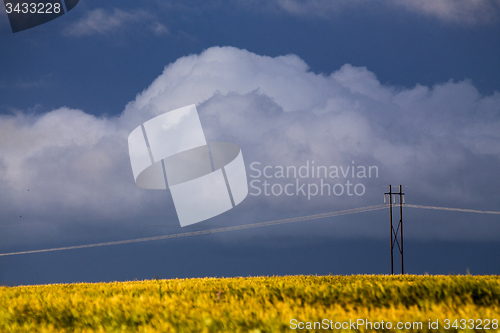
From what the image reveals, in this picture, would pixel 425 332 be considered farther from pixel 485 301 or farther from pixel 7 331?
pixel 7 331

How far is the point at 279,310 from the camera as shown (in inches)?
246

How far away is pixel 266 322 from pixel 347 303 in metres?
2.12

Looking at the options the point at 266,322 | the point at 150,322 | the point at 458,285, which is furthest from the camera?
the point at 458,285

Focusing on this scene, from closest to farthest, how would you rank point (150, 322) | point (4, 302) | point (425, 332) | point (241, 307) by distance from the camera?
point (425, 332) < point (150, 322) < point (241, 307) < point (4, 302)

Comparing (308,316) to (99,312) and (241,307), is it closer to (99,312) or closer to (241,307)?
(241,307)

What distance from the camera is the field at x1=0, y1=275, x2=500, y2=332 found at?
5305mm

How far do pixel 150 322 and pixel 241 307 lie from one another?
143cm

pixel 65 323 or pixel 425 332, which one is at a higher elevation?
pixel 425 332

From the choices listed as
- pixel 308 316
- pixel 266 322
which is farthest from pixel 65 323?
pixel 308 316

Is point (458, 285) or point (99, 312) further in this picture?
point (458, 285)

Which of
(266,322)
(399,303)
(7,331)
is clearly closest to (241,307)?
(266,322)

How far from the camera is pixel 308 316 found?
18.6ft

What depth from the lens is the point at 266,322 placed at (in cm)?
552

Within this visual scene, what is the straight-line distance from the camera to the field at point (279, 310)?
209 inches
